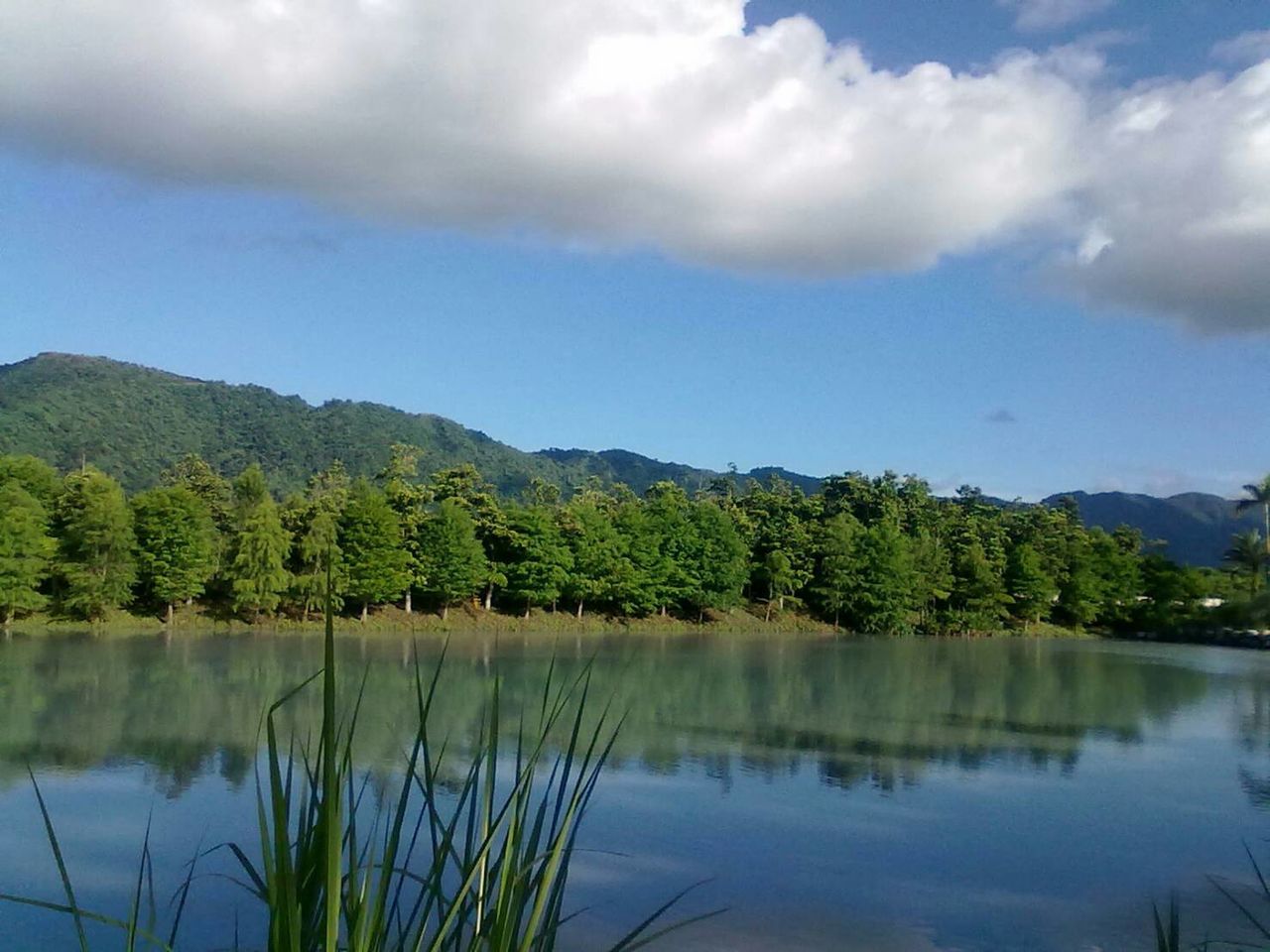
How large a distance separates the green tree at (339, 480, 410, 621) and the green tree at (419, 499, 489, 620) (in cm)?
70

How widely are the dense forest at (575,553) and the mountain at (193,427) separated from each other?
2954 cm

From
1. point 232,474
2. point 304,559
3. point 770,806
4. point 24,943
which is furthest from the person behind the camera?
point 232,474

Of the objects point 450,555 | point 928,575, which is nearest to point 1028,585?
point 928,575

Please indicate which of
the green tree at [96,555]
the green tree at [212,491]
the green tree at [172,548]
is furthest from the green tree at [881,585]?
the green tree at [96,555]

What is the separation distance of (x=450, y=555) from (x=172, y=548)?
7.51 meters

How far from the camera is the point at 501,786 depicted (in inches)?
413

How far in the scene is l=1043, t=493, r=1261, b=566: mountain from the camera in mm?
144375

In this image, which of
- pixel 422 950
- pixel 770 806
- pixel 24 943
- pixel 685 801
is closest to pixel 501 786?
pixel 685 801

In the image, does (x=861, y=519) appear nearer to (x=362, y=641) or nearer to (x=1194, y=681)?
(x=1194, y=681)

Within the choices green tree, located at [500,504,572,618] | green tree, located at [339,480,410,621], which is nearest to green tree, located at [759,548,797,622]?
green tree, located at [500,504,572,618]

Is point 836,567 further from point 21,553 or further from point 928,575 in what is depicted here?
point 21,553

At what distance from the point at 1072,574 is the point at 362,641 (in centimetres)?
2989

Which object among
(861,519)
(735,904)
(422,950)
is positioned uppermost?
(861,519)

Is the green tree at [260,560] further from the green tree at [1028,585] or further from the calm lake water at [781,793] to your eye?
the green tree at [1028,585]
